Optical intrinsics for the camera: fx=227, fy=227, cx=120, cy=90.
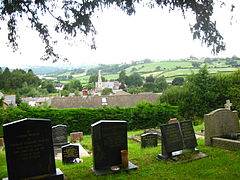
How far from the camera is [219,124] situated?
332 inches

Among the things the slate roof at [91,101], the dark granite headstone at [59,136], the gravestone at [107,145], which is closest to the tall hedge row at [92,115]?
the dark granite headstone at [59,136]

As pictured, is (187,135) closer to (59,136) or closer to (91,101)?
(59,136)

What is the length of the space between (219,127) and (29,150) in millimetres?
6587

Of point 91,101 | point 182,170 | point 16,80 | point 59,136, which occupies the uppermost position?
point 16,80

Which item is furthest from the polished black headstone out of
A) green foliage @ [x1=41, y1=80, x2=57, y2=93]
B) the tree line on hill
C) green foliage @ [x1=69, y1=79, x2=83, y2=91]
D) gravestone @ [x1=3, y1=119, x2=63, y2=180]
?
green foliage @ [x1=69, y1=79, x2=83, y2=91]

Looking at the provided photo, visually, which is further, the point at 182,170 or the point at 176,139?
the point at 176,139

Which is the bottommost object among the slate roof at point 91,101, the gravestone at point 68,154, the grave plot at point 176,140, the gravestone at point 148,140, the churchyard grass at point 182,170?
the slate roof at point 91,101

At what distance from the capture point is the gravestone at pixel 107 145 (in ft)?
20.3

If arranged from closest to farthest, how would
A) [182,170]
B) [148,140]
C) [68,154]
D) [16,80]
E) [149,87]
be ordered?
[182,170]
[68,154]
[148,140]
[16,80]
[149,87]

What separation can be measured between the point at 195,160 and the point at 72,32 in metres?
5.64

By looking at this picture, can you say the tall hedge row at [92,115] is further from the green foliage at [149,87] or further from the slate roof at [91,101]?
the green foliage at [149,87]

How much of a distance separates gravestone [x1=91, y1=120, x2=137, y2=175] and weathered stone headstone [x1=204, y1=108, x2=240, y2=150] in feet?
11.5

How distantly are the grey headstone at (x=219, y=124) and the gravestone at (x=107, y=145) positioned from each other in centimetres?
350

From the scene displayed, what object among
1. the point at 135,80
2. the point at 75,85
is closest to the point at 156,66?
the point at 135,80
